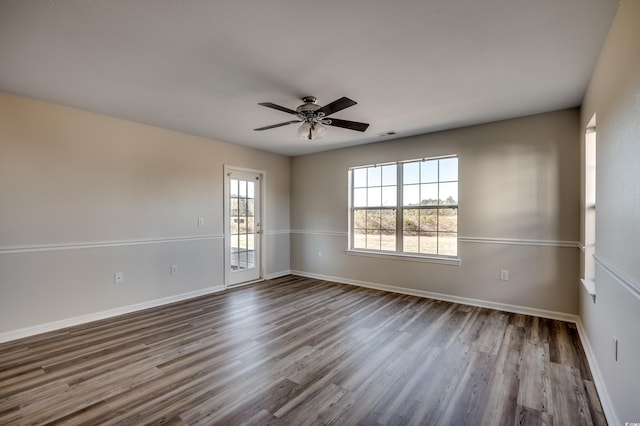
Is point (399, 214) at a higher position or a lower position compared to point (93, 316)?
higher

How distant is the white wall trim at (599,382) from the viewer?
181cm

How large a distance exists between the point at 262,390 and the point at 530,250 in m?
3.55

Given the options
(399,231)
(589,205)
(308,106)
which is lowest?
(399,231)

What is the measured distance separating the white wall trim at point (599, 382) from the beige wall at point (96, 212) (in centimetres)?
470

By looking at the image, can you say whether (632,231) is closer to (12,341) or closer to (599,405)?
(599,405)

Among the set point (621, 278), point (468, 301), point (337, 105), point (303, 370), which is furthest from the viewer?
point (468, 301)

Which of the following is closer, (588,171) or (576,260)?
(588,171)

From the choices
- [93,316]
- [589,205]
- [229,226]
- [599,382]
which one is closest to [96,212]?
[93,316]

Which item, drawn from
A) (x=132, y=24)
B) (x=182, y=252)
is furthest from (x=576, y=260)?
(x=182, y=252)

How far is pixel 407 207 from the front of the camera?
4.83m

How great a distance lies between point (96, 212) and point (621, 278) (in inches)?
192

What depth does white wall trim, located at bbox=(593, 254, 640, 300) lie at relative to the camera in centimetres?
142

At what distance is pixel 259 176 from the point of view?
5781 mm

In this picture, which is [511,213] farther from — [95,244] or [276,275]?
[95,244]
